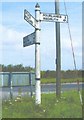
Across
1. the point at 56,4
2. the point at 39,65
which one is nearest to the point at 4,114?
the point at 39,65

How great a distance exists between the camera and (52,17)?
12.5 meters

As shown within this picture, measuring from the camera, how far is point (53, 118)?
9.98m

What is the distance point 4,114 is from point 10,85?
3746 mm

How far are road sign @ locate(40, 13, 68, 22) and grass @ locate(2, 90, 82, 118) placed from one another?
269 centimetres

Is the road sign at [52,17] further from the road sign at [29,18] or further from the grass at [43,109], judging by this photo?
the grass at [43,109]

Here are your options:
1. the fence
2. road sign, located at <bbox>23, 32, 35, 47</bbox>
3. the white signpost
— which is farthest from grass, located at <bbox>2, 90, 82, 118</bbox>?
road sign, located at <bbox>23, 32, 35, 47</bbox>

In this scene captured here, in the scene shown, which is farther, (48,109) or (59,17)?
(59,17)

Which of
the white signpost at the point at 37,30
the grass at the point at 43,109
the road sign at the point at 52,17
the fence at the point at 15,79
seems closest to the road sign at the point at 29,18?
the white signpost at the point at 37,30

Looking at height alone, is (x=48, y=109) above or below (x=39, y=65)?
below

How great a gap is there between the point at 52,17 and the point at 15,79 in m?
3.05

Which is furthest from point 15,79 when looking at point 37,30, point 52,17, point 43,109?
point 43,109

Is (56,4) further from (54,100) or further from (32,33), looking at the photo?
(54,100)

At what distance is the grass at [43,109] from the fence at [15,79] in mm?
1290

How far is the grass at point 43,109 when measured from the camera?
10.3 meters
